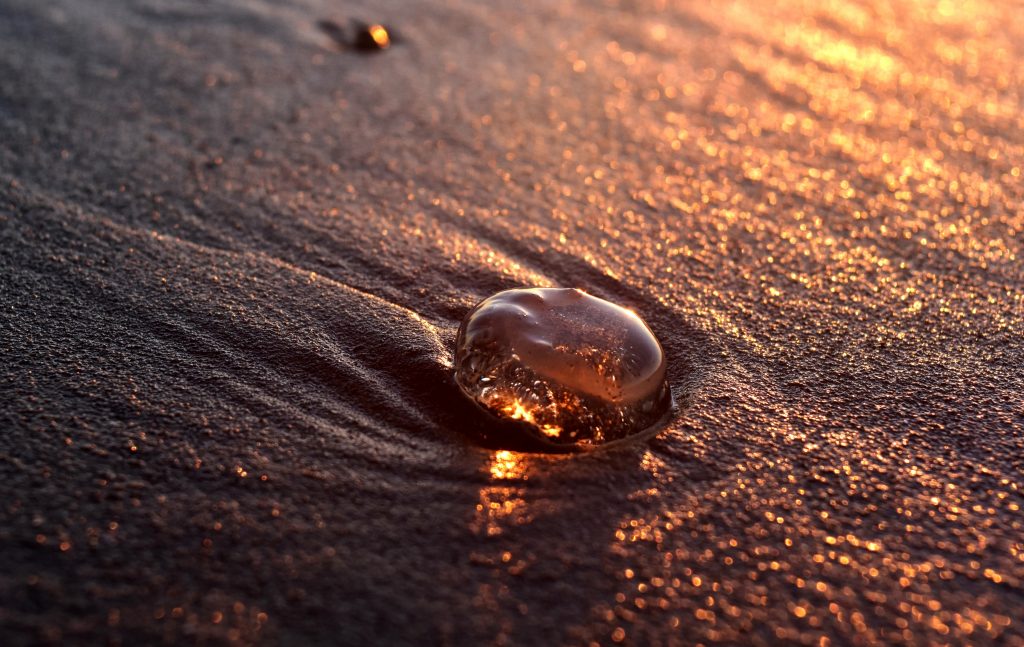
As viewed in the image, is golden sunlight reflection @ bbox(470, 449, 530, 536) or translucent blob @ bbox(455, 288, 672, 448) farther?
translucent blob @ bbox(455, 288, 672, 448)

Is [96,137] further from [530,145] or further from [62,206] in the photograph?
[530,145]

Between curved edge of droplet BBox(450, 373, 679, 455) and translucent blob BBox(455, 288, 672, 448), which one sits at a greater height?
translucent blob BBox(455, 288, 672, 448)

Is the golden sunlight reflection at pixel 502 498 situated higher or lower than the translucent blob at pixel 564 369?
lower

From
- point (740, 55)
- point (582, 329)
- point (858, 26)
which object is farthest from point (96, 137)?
point (858, 26)

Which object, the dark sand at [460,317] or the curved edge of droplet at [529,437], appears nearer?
the dark sand at [460,317]
